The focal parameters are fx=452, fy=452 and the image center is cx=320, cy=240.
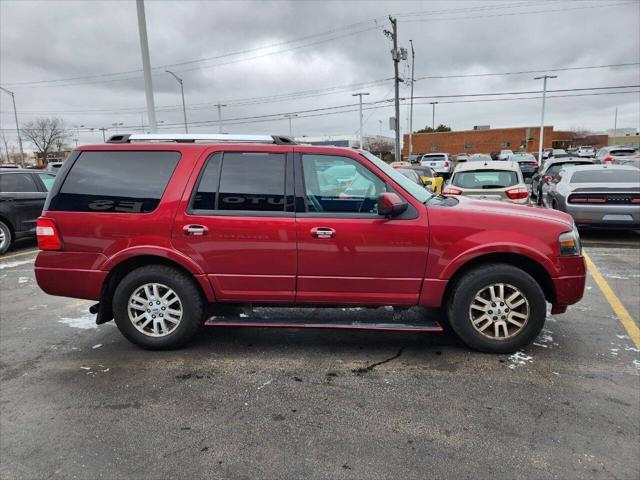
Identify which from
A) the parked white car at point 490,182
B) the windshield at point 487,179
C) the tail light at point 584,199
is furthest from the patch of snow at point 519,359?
the tail light at point 584,199

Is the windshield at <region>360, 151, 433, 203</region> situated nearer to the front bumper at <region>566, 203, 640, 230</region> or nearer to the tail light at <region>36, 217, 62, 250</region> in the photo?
the tail light at <region>36, 217, 62, 250</region>

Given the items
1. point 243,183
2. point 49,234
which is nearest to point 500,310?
point 243,183

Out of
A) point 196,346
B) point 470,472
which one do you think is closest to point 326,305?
point 196,346

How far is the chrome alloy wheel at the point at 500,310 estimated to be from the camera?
154 inches

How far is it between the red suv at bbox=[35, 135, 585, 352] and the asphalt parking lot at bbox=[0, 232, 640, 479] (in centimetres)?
40

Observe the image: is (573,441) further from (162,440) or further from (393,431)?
→ (162,440)

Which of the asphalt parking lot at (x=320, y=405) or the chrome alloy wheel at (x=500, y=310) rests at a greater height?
the chrome alloy wheel at (x=500, y=310)

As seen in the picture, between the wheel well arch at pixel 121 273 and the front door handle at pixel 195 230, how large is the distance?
13.4 inches

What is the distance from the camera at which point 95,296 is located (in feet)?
13.6

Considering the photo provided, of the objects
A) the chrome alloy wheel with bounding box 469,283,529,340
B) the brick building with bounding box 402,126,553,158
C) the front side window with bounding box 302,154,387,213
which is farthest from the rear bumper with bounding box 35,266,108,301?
the brick building with bounding box 402,126,553,158

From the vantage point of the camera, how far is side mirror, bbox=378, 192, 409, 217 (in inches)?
146

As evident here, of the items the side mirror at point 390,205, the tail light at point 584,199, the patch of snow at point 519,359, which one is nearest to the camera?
the side mirror at point 390,205

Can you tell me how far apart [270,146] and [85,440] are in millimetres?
2661

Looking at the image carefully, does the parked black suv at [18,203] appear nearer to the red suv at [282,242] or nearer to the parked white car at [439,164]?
the red suv at [282,242]
